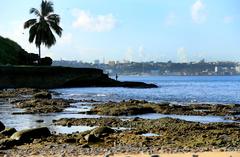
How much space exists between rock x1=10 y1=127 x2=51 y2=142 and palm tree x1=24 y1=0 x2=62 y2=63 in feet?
236

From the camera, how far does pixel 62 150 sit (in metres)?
19.1

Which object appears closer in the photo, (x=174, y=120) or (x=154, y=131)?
(x=154, y=131)

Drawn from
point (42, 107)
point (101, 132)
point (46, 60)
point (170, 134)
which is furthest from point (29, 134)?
point (46, 60)

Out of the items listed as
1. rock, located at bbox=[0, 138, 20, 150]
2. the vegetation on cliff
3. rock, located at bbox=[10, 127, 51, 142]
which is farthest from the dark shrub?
rock, located at bbox=[0, 138, 20, 150]

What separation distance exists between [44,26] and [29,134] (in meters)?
73.7

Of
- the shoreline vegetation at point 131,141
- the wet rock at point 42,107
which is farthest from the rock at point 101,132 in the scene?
the wet rock at point 42,107

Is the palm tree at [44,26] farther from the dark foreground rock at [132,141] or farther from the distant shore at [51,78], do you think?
the dark foreground rock at [132,141]

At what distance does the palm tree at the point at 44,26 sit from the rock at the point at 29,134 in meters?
71.9

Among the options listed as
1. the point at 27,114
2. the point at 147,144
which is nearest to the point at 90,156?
the point at 147,144

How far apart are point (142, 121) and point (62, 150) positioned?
38.0 feet

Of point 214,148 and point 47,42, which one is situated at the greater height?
point 47,42

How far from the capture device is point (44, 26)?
94.4m

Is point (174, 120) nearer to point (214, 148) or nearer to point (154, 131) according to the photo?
point (154, 131)

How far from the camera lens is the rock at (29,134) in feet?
71.5
